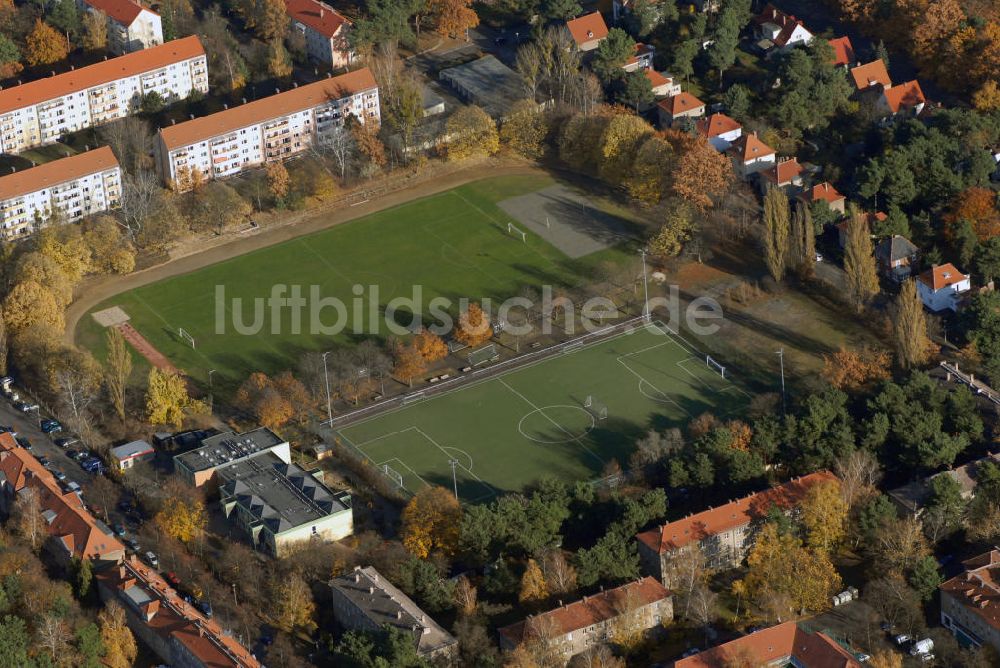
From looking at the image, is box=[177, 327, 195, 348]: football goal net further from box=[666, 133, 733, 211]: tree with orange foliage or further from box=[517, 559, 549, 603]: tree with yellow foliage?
box=[517, 559, 549, 603]: tree with yellow foliage

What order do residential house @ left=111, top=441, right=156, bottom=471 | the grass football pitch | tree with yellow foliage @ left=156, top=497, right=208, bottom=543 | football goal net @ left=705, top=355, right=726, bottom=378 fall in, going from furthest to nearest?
football goal net @ left=705, top=355, right=726, bottom=378, the grass football pitch, residential house @ left=111, top=441, right=156, bottom=471, tree with yellow foliage @ left=156, top=497, right=208, bottom=543

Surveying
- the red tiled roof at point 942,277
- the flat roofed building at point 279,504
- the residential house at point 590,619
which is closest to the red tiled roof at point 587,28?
the red tiled roof at point 942,277

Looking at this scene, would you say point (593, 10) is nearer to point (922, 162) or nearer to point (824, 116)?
point (824, 116)

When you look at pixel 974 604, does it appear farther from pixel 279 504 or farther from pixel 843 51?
pixel 843 51

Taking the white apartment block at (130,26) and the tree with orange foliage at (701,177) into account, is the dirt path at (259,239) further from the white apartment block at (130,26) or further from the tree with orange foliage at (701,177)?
the white apartment block at (130,26)

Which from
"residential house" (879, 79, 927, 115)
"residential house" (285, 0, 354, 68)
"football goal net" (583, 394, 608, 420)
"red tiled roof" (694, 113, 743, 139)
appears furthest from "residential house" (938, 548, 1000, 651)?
"residential house" (285, 0, 354, 68)

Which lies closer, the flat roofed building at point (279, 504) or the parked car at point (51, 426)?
the flat roofed building at point (279, 504)

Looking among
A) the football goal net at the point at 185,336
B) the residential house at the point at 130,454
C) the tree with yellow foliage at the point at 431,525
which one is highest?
the tree with yellow foliage at the point at 431,525
